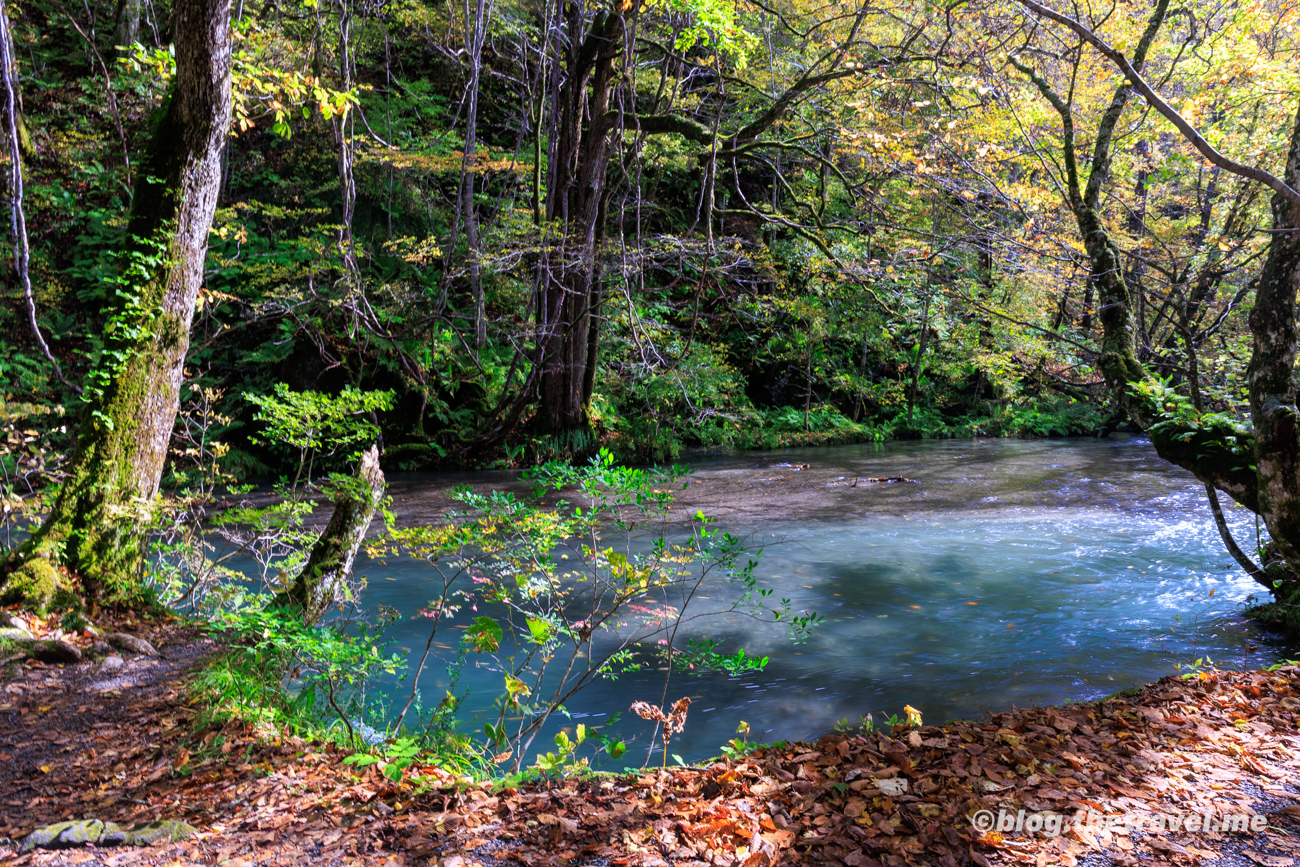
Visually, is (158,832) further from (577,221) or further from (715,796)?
(577,221)

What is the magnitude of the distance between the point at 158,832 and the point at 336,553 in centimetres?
271

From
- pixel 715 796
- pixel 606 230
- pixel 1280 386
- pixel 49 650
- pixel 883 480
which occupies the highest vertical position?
pixel 606 230

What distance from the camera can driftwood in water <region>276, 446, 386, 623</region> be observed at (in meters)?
5.07

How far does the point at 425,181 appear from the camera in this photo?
17219 millimetres

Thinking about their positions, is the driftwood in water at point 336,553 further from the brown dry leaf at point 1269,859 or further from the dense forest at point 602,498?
the brown dry leaf at point 1269,859

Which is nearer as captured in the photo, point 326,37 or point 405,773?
point 405,773

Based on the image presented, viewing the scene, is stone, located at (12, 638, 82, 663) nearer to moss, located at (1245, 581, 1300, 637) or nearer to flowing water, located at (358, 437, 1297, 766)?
flowing water, located at (358, 437, 1297, 766)

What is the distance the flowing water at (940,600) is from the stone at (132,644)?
5.67 ft

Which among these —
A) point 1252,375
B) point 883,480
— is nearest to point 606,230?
point 883,480

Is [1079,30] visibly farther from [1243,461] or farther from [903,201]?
[903,201]

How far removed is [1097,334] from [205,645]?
39.9 feet

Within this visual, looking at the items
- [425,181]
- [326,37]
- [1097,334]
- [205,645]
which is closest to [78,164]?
[326,37]

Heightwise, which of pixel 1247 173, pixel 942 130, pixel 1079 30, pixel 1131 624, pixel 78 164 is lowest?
pixel 1131 624

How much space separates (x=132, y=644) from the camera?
4.69 m
